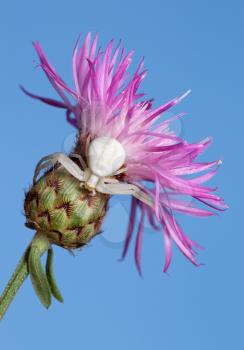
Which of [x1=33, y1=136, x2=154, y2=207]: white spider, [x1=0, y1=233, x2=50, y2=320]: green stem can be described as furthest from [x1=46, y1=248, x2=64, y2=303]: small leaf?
[x1=33, y1=136, x2=154, y2=207]: white spider

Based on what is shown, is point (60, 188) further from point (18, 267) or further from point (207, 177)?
point (207, 177)

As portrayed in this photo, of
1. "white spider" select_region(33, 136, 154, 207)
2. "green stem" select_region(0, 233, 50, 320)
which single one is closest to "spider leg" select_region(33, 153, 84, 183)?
"white spider" select_region(33, 136, 154, 207)

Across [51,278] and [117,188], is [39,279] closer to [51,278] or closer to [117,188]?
[51,278]

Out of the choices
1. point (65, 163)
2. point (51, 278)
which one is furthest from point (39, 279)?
point (65, 163)

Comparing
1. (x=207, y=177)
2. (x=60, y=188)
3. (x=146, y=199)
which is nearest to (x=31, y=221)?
(x=60, y=188)

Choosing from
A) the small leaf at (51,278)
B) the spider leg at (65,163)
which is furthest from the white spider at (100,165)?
the small leaf at (51,278)

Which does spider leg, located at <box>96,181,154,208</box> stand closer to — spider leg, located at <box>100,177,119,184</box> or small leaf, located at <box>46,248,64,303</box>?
spider leg, located at <box>100,177,119,184</box>

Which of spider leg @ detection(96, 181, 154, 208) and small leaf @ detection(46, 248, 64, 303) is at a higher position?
spider leg @ detection(96, 181, 154, 208)
